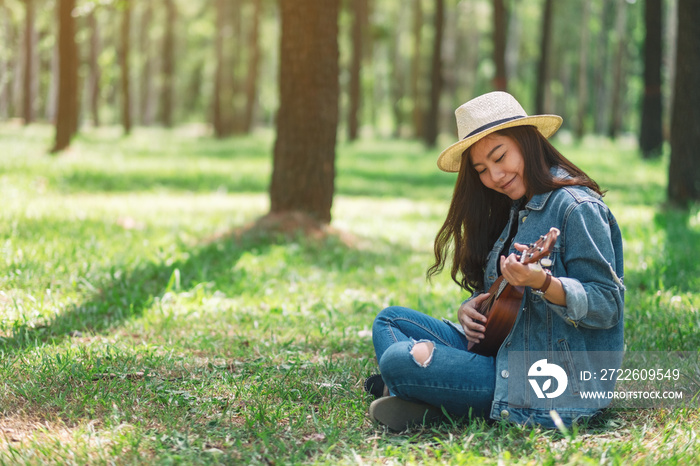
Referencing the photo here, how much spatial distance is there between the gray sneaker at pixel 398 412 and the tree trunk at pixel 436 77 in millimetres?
22312

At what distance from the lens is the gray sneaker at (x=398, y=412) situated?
349 centimetres

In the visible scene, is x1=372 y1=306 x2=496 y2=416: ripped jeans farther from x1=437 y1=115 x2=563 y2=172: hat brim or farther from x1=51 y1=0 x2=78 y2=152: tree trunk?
x1=51 y1=0 x2=78 y2=152: tree trunk

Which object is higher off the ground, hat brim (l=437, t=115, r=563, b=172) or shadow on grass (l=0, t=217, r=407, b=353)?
hat brim (l=437, t=115, r=563, b=172)

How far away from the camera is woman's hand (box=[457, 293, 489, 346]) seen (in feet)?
11.6

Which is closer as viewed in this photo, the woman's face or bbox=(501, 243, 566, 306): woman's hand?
bbox=(501, 243, 566, 306): woman's hand

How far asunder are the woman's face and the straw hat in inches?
2.3

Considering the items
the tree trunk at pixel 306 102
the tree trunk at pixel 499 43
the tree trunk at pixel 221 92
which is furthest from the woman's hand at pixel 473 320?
the tree trunk at pixel 221 92

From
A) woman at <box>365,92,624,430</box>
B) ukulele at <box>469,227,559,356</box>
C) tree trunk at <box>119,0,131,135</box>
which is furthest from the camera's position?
tree trunk at <box>119,0,131,135</box>

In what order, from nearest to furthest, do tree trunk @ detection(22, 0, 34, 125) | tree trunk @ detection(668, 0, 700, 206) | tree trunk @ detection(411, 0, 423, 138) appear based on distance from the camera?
tree trunk @ detection(668, 0, 700, 206) → tree trunk @ detection(22, 0, 34, 125) → tree trunk @ detection(411, 0, 423, 138)

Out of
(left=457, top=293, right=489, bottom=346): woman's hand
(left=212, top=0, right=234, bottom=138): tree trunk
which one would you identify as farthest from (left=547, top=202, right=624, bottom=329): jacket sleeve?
(left=212, top=0, right=234, bottom=138): tree trunk

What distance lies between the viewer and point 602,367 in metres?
3.34

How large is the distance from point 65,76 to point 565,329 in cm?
1548

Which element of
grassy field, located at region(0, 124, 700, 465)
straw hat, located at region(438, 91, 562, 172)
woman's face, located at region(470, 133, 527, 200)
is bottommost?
grassy field, located at region(0, 124, 700, 465)

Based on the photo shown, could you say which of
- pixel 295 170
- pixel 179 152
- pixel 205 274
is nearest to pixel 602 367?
pixel 205 274
